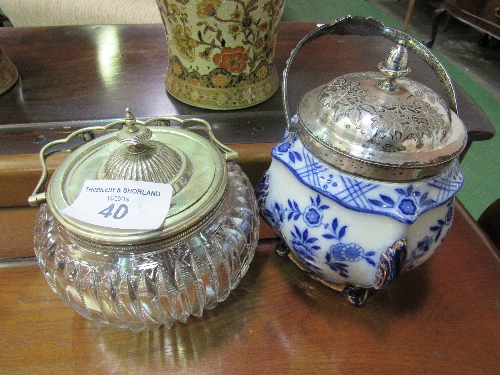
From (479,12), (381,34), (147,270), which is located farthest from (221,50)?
(479,12)

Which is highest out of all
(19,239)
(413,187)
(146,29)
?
(413,187)

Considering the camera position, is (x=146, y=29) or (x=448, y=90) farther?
(x=146, y=29)

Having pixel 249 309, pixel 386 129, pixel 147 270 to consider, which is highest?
pixel 386 129

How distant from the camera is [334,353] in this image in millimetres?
451

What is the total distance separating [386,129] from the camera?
0.37 m

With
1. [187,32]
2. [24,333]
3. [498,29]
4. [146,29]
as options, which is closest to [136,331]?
[24,333]

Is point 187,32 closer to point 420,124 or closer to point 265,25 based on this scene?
point 265,25

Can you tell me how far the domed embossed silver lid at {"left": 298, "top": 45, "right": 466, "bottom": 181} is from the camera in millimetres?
370

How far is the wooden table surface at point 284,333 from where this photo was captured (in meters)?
0.44

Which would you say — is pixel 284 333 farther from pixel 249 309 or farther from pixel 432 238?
pixel 432 238

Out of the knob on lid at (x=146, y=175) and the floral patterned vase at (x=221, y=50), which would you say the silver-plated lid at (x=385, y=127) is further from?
the floral patterned vase at (x=221, y=50)

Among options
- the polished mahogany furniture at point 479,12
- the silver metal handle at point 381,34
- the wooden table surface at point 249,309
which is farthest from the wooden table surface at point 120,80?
the polished mahogany furniture at point 479,12

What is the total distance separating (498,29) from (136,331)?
5.58ft

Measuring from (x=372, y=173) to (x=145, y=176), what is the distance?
0.22 metres
